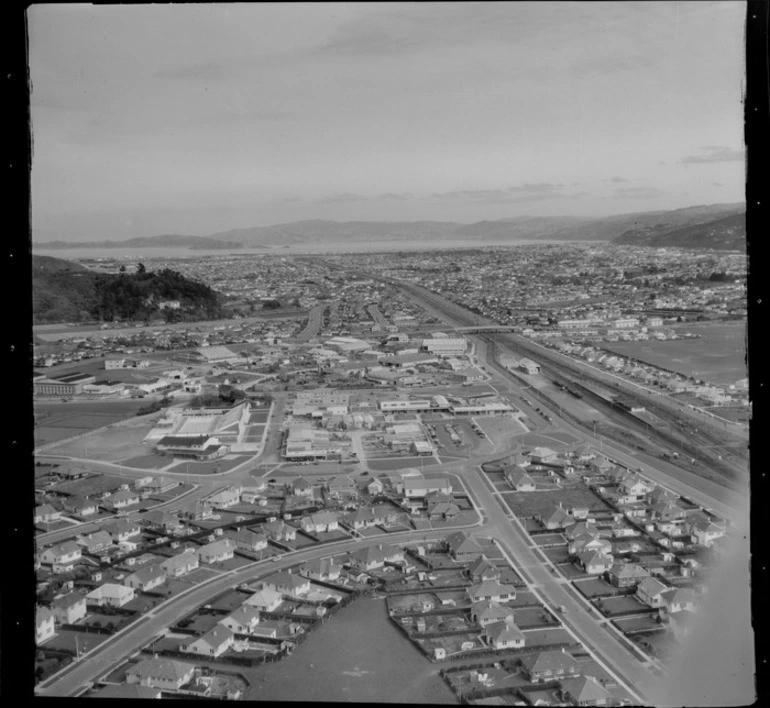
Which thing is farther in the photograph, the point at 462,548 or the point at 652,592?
the point at 462,548

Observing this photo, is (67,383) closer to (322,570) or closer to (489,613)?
(322,570)

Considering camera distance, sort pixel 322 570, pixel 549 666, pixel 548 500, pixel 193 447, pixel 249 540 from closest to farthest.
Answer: pixel 549 666 < pixel 322 570 < pixel 249 540 < pixel 548 500 < pixel 193 447

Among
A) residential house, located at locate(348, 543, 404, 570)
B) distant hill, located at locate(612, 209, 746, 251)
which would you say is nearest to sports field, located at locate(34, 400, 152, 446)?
residential house, located at locate(348, 543, 404, 570)

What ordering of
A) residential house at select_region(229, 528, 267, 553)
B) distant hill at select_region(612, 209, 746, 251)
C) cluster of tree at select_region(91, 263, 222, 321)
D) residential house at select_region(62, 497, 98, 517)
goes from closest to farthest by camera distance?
distant hill at select_region(612, 209, 746, 251) → residential house at select_region(229, 528, 267, 553) → residential house at select_region(62, 497, 98, 517) → cluster of tree at select_region(91, 263, 222, 321)

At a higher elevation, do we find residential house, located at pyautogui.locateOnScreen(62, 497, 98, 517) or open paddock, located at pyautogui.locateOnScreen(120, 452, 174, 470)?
open paddock, located at pyautogui.locateOnScreen(120, 452, 174, 470)

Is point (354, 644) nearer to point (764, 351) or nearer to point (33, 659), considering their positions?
point (33, 659)

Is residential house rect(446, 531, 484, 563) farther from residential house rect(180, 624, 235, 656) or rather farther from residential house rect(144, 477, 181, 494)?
residential house rect(144, 477, 181, 494)

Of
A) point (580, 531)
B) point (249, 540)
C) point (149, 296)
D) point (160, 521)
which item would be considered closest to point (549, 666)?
point (580, 531)

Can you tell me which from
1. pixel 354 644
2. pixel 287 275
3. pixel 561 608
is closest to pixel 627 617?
pixel 561 608
